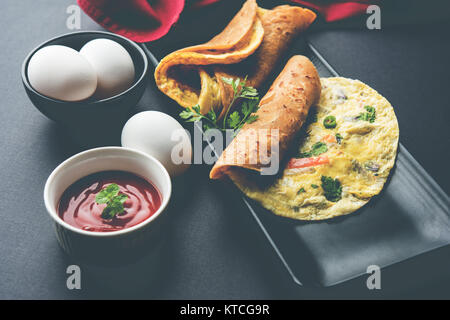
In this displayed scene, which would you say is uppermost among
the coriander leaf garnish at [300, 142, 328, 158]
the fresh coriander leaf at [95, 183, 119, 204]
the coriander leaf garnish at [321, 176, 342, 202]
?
the fresh coriander leaf at [95, 183, 119, 204]

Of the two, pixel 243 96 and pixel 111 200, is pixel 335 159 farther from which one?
pixel 111 200

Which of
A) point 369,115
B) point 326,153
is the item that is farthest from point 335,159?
point 369,115

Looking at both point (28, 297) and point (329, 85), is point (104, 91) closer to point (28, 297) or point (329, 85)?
point (28, 297)

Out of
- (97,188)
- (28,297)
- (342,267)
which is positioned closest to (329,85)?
(342,267)

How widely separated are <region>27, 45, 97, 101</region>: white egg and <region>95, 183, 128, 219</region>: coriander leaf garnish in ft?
1.28

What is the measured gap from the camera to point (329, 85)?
1.80 m

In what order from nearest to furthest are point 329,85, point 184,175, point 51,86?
point 51,86
point 184,175
point 329,85

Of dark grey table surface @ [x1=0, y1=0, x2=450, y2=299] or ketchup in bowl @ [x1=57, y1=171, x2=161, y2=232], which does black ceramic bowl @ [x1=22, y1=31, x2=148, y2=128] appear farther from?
ketchup in bowl @ [x1=57, y1=171, x2=161, y2=232]

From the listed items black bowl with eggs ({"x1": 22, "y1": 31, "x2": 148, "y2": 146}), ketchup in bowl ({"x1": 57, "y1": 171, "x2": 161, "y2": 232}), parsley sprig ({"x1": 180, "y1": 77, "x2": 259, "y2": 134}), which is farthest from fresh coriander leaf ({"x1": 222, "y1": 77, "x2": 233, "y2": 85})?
ketchup in bowl ({"x1": 57, "y1": 171, "x2": 161, "y2": 232})

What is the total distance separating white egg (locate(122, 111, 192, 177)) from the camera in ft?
4.61

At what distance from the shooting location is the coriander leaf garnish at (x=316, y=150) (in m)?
1.57

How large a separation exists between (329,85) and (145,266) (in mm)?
1007

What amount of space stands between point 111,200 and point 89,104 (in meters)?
0.40

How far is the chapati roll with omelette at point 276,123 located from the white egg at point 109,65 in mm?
433
